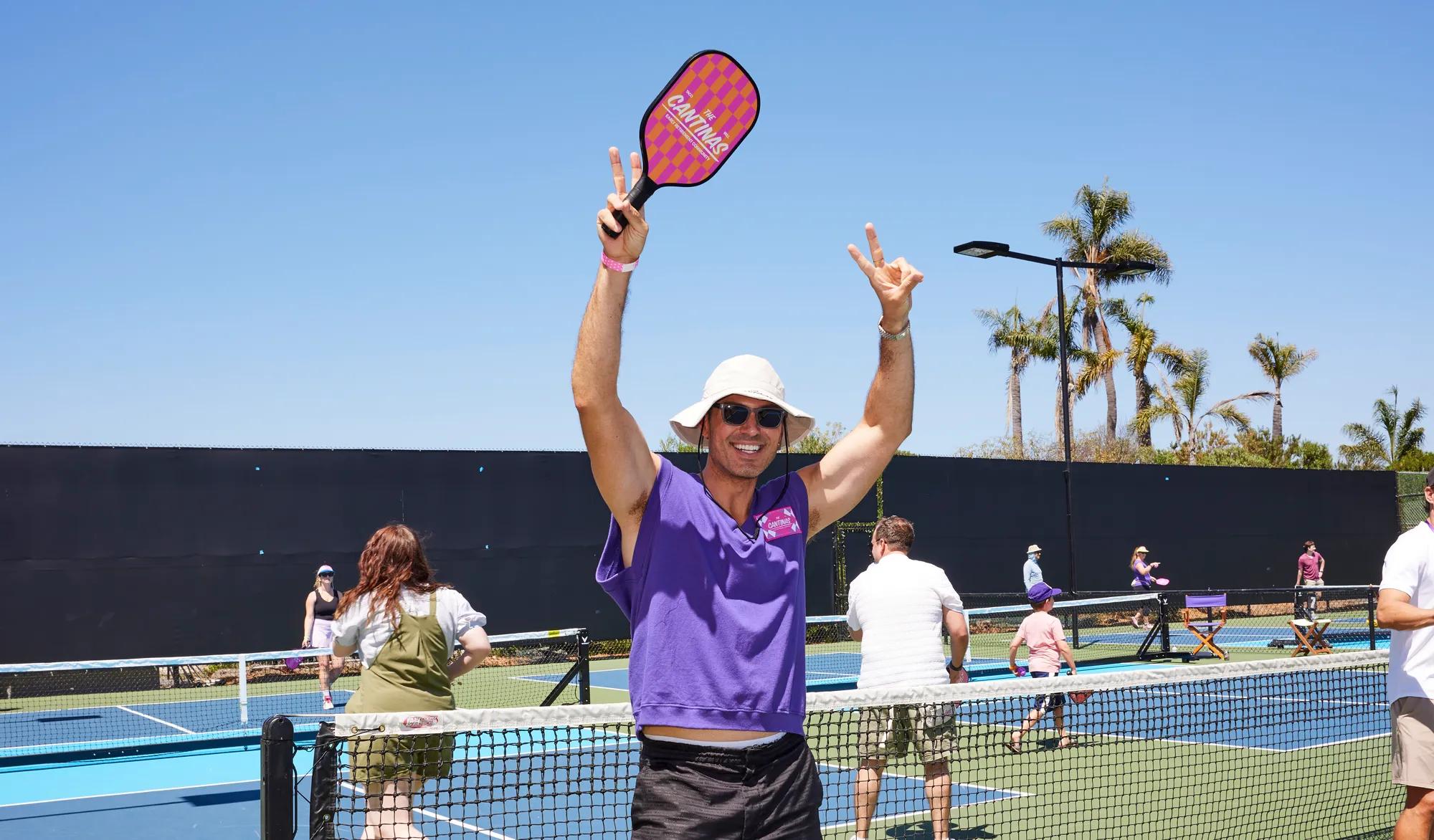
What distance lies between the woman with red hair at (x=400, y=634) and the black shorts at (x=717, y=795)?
8.70 ft

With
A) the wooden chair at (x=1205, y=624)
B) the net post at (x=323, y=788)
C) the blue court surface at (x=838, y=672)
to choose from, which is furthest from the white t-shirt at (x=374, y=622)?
the wooden chair at (x=1205, y=624)

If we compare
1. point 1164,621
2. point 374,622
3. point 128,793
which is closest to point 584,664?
point 128,793

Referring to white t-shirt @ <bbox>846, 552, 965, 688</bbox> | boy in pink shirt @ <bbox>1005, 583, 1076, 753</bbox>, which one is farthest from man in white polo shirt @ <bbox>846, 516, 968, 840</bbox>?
boy in pink shirt @ <bbox>1005, 583, 1076, 753</bbox>

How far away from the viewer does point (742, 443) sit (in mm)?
3037

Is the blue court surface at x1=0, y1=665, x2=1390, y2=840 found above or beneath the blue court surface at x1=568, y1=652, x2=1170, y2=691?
above

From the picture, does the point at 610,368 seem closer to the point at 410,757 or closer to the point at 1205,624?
the point at 410,757

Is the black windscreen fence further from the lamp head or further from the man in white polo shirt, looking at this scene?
the man in white polo shirt

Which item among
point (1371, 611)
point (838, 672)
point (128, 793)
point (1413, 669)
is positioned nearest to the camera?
point (1413, 669)

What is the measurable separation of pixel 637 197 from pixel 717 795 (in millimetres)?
1294

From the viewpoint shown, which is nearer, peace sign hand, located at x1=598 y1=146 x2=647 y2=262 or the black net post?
peace sign hand, located at x1=598 y1=146 x2=647 y2=262

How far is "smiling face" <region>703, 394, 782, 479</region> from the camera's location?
3.02 metres

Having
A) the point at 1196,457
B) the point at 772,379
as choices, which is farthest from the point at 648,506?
the point at 1196,457

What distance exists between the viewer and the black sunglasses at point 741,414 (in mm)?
3037

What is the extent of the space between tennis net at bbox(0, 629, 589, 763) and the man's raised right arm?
842cm
